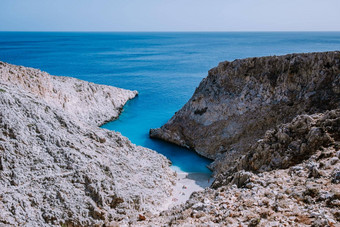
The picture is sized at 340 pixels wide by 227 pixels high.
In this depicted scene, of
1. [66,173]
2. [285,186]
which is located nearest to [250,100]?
[66,173]

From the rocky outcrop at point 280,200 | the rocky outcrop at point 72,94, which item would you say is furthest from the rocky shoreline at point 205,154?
the rocky outcrop at point 72,94

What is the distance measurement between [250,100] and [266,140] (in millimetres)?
17953

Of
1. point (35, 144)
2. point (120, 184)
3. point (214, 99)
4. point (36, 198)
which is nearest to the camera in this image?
point (36, 198)

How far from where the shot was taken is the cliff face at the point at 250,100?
3197 cm

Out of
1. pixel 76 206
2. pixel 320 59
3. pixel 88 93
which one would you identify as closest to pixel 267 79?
pixel 320 59

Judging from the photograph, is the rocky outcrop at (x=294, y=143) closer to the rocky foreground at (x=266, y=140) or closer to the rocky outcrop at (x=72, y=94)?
the rocky foreground at (x=266, y=140)

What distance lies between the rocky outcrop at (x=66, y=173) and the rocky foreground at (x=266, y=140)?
6.74 meters

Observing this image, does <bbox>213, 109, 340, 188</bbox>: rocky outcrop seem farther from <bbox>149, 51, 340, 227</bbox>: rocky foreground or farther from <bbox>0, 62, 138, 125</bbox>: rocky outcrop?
<bbox>0, 62, 138, 125</bbox>: rocky outcrop

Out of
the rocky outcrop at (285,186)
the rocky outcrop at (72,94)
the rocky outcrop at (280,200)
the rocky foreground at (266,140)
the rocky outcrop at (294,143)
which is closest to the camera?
the rocky outcrop at (280,200)

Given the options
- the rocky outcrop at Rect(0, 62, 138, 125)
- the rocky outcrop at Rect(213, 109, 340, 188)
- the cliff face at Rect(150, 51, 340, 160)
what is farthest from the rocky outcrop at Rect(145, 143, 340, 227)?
the rocky outcrop at Rect(0, 62, 138, 125)

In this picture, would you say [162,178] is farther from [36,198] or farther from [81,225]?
[36,198]

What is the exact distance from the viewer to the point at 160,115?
177 feet

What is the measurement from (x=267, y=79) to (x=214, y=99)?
7527 mm

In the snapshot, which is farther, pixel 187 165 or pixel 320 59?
pixel 187 165
